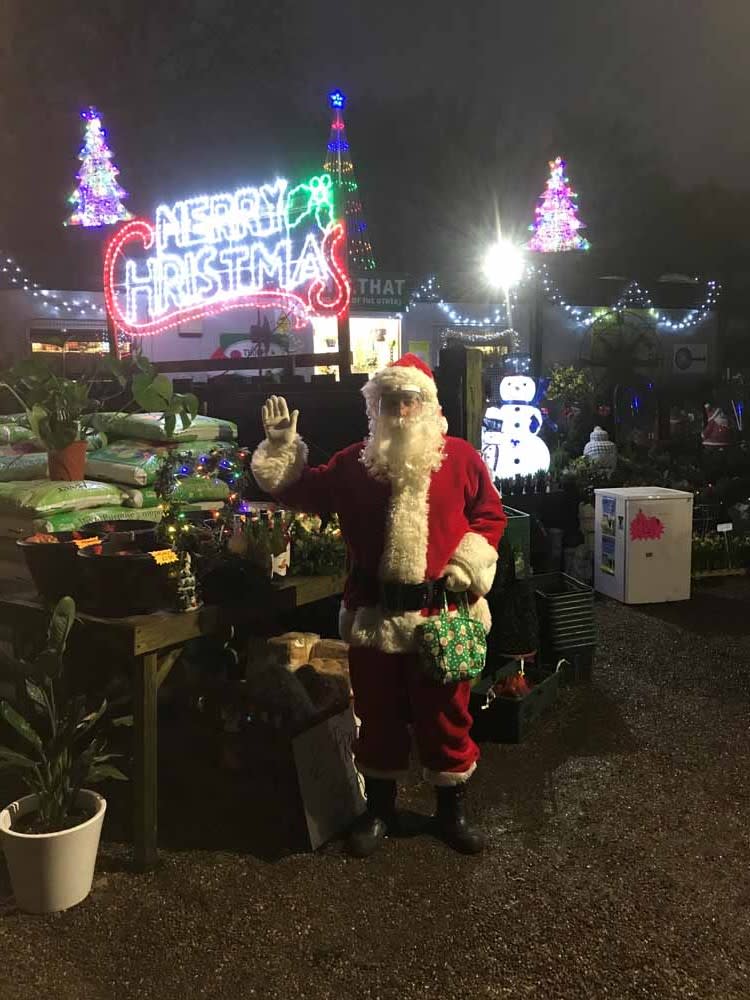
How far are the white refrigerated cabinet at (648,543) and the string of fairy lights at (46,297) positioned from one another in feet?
33.0

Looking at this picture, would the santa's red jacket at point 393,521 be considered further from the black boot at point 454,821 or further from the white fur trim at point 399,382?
the black boot at point 454,821

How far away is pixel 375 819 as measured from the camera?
10.8 ft

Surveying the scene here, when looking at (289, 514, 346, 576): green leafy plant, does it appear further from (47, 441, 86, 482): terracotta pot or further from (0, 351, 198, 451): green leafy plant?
(47, 441, 86, 482): terracotta pot

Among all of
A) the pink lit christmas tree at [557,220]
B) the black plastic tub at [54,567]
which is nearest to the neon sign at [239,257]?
the black plastic tub at [54,567]

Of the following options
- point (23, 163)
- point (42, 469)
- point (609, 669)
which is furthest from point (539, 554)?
point (23, 163)

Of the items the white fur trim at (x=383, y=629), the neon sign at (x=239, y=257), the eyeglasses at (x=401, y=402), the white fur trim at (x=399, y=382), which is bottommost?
the white fur trim at (x=383, y=629)

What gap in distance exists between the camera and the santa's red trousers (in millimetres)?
3262

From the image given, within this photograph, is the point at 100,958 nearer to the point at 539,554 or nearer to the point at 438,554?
the point at 438,554

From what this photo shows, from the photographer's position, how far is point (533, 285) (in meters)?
14.6

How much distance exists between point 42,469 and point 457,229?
18743mm

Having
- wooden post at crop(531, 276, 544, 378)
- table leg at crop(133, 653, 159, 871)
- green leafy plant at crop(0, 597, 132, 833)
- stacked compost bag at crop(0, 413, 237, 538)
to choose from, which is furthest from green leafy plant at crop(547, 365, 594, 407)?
green leafy plant at crop(0, 597, 132, 833)

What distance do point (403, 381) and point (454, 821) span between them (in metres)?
1.77

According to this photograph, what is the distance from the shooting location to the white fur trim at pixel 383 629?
3164 mm

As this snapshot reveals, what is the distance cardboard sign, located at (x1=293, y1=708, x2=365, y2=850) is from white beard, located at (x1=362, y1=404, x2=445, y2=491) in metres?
1.03
